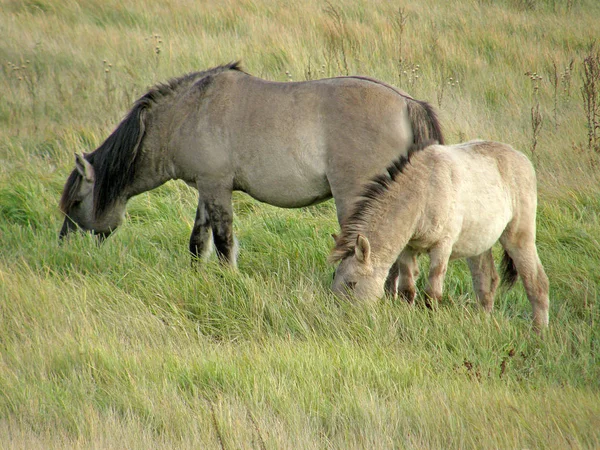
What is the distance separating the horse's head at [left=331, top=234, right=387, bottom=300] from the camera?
480cm

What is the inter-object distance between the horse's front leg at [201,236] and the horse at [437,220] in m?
1.59

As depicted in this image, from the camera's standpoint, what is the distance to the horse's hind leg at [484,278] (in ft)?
17.7

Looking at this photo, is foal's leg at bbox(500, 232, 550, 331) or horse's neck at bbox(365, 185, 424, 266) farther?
foal's leg at bbox(500, 232, 550, 331)

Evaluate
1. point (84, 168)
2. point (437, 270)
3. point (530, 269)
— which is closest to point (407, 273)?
point (437, 270)

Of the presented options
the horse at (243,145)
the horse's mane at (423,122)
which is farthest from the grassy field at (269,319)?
the horse's mane at (423,122)

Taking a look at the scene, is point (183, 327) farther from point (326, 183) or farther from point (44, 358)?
point (326, 183)

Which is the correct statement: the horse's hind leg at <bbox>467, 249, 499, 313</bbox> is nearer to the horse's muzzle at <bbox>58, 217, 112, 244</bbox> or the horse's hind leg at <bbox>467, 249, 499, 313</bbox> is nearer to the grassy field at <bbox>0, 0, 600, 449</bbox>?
the grassy field at <bbox>0, 0, 600, 449</bbox>

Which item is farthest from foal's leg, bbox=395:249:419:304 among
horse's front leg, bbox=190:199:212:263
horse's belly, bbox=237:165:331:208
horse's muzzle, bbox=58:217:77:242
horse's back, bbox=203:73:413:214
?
horse's muzzle, bbox=58:217:77:242

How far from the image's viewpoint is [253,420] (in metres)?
3.63

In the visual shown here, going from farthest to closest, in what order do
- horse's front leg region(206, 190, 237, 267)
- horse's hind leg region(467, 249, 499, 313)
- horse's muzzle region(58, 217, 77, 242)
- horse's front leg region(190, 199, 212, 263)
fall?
1. horse's muzzle region(58, 217, 77, 242)
2. horse's front leg region(190, 199, 212, 263)
3. horse's front leg region(206, 190, 237, 267)
4. horse's hind leg region(467, 249, 499, 313)

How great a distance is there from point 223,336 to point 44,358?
1145mm

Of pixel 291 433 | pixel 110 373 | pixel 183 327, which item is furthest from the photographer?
pixel 183 327

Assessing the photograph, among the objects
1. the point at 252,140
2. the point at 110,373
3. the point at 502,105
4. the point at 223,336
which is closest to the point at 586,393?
the point at 223,336

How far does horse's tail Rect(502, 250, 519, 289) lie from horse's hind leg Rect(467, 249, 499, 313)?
0.07 meters
